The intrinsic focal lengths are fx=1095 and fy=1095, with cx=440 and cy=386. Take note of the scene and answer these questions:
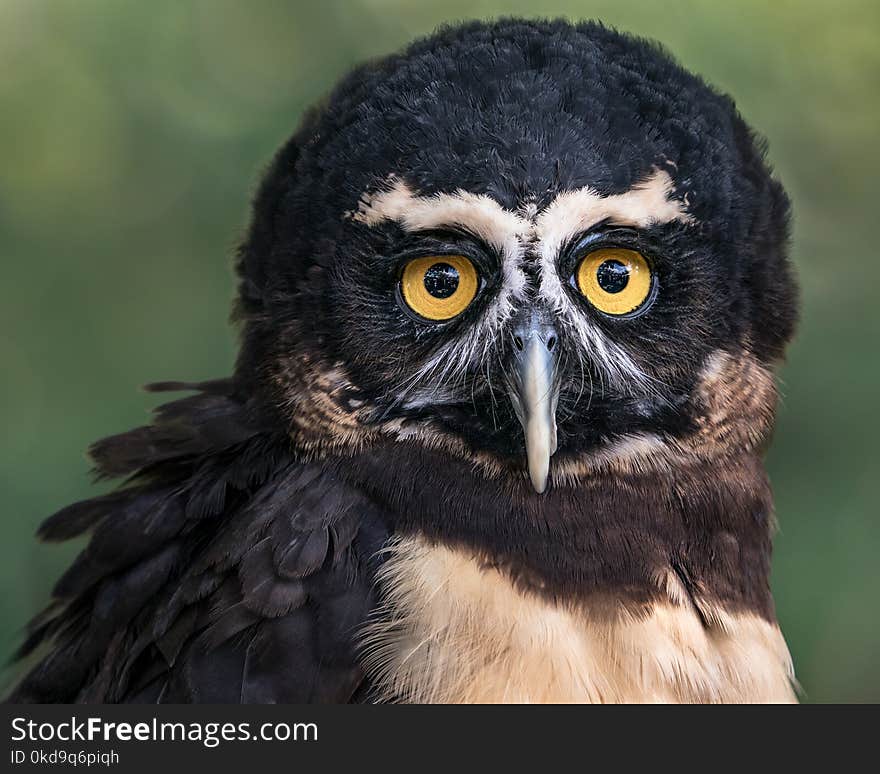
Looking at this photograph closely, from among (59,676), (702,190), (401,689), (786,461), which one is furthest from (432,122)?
(786,461)

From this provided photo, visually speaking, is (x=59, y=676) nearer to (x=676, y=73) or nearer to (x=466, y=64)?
(x=466, y=64)

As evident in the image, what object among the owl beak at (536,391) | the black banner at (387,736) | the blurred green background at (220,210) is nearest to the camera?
the black banner at (387,736)

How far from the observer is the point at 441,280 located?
2.36 metres

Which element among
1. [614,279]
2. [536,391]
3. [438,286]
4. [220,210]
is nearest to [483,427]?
[536,391]

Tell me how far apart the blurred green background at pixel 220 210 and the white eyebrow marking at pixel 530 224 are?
1.83 meters

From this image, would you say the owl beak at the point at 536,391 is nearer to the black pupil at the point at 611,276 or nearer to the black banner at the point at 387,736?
the black pupil at the point at 611,276

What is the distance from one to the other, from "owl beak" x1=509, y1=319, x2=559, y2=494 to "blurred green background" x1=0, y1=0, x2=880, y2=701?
1976mm

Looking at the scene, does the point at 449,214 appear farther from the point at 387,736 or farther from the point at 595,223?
the point at 387,736

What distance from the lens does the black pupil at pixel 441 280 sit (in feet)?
7.73

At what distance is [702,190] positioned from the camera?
2402 mm

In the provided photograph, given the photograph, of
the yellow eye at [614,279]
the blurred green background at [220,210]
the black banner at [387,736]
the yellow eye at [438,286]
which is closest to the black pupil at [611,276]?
the yellow eye at [614,279]

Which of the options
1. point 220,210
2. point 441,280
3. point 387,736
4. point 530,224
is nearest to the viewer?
point 387,736

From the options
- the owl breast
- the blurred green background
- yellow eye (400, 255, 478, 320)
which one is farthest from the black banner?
the blurred green background

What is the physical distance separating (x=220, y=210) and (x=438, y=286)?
7.79 feet
